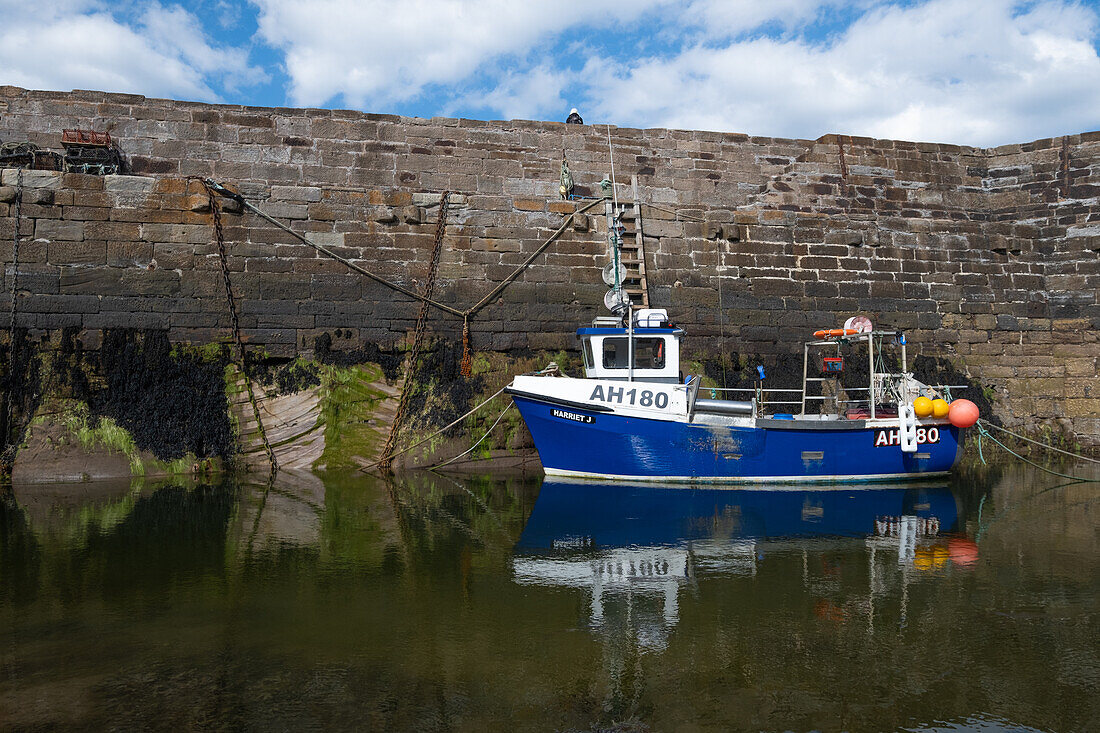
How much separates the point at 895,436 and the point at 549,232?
6.09 m

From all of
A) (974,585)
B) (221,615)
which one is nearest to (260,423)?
(221,615)

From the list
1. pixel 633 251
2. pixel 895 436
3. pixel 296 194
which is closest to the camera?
pixel 895 436

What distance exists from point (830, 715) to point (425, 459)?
8.38 m

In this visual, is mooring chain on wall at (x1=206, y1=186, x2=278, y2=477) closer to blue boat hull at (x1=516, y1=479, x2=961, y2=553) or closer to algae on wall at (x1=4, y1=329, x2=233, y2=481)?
algae on wall at (x1=4, y1=329, x2=233, y2=481)

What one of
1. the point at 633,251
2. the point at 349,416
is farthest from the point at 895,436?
the point at 349,416

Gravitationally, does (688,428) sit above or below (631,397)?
below

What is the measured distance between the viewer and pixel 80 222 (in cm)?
1047

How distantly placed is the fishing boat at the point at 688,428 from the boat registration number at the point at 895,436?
0.04ft

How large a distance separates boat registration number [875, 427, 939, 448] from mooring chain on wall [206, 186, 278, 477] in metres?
8.03

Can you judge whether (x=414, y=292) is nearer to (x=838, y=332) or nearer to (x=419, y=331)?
(x=419, y=331)

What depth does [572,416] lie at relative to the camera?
9344 mm

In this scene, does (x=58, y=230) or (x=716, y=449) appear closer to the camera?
(x=716, y=449)

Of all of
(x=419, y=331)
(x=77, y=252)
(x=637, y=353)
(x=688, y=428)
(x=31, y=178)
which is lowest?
(x=688, y=428)

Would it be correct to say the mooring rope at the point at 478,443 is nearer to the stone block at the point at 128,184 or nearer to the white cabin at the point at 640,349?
the white cabin at the point at 640,349
